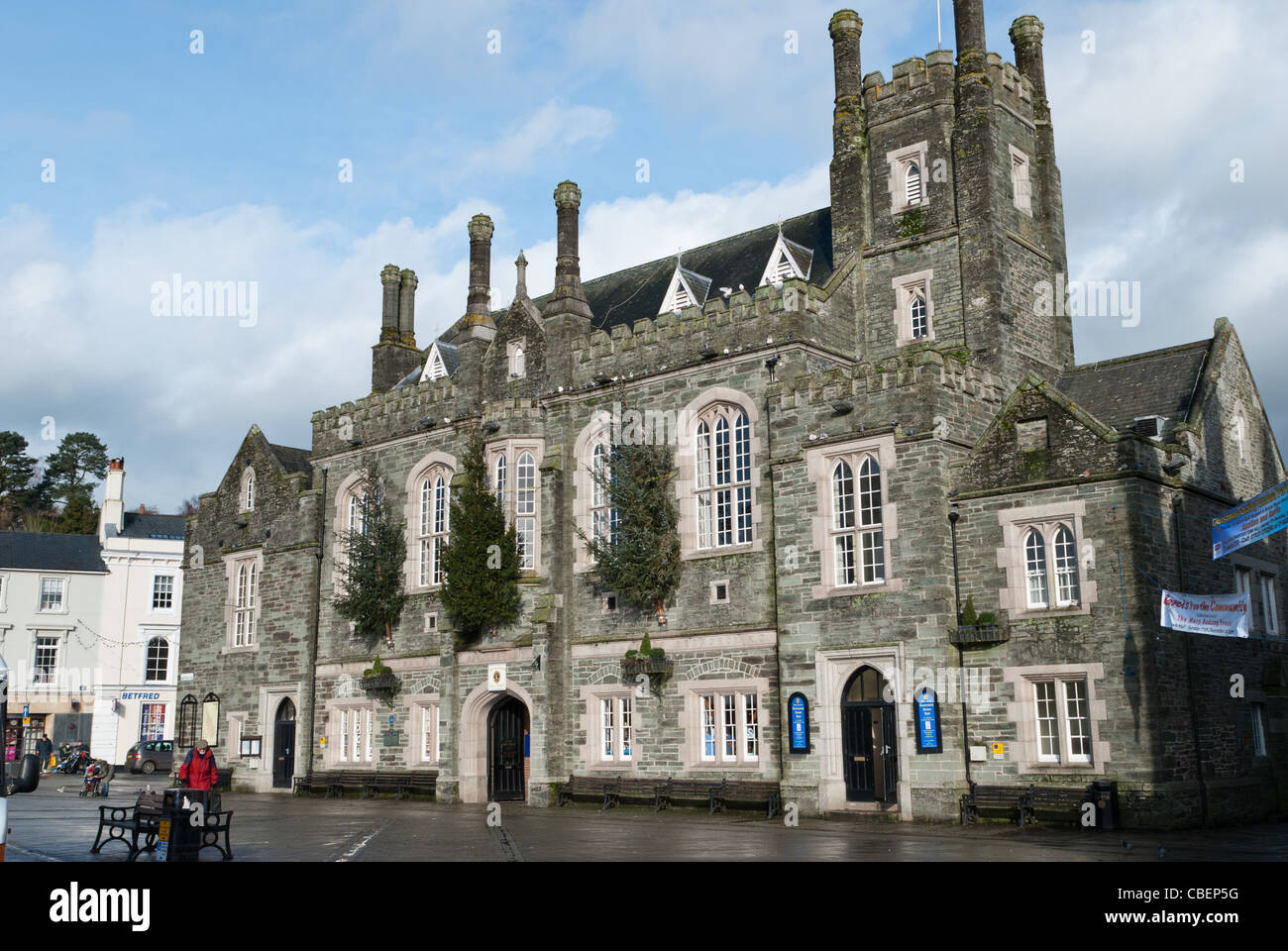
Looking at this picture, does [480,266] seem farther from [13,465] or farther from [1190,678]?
[13,465]

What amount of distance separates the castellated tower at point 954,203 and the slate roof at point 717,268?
7.27 ft

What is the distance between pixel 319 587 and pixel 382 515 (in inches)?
162

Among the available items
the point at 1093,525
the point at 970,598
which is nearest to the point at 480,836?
the point at 970,598

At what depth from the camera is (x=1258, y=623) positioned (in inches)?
1113

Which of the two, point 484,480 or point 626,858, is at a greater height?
point 484,480

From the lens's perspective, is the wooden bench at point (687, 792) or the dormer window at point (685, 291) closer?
the wooden bench at point (687, 792)

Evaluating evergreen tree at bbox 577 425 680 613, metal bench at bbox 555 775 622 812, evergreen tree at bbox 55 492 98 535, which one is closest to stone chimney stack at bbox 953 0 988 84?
evergreen tree at bbox 577 425 680 613

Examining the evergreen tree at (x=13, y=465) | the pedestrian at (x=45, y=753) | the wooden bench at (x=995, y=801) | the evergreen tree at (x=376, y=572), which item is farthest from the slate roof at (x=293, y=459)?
the evergreen tree at (x=13, y=465)

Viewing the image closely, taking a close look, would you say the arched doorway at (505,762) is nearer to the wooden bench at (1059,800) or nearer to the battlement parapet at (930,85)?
the wooden bench at (1059,800)

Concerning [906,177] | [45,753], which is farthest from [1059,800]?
[45,753]

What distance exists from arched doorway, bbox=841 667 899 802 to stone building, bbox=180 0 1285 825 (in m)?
0.07

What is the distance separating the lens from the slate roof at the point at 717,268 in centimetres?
3525

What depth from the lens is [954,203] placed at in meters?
31.3

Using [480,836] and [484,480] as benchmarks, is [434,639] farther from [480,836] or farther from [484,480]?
[480,836]
